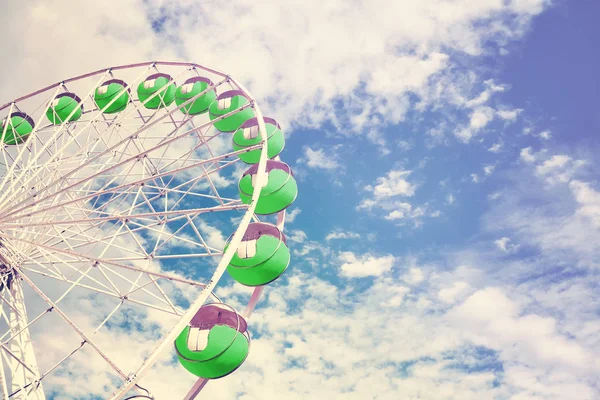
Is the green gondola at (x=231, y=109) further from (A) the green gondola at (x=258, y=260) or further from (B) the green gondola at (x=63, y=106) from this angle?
(B) the green gondola at (x=63, y=106)

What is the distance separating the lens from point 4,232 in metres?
10.1

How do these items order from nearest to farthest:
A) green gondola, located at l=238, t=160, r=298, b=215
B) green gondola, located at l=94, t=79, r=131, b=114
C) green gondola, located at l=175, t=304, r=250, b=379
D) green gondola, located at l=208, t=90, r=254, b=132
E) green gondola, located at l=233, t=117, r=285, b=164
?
1. green gondola, located at l=175, t=304, r=250, b=379
2. green gondola, located at l=238, t=160, r=298, b=215
3. green gondola, located at l=233, t=117, r=285, b=164
4. green gondola, located at l=208, t=90, r=254, b=132
5. green gondola, located at l=94, t=79, r=131, b=114

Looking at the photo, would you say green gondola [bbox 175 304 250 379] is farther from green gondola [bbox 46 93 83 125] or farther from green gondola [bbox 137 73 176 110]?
green gondola [bbox 46 93 83 125]

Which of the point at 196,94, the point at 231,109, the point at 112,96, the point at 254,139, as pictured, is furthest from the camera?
the point at 112,96

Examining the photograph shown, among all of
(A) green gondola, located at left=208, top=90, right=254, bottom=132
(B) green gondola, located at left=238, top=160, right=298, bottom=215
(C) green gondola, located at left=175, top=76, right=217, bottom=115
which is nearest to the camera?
(B) green gondola, located at left=238, top=160, right=298, bottom=215

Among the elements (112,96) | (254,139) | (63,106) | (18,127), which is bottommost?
(18,127)

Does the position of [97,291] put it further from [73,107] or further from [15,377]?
[73,107]

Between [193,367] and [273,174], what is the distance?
5.04 metres

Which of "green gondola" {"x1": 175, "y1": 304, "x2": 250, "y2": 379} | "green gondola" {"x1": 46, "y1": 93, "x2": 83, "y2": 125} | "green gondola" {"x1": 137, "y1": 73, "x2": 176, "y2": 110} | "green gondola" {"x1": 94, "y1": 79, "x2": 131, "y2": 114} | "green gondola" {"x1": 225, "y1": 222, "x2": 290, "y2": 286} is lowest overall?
"green gondola" {"x1": 175, "y1": 304, "x2": 250, "y2": 379}

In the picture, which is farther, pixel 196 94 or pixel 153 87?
pixel 153 87

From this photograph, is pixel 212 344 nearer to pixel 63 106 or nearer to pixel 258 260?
pixel 258 260

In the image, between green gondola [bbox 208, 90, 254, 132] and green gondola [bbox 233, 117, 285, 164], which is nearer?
green gondola [bbox 233, 117, 285, 164]

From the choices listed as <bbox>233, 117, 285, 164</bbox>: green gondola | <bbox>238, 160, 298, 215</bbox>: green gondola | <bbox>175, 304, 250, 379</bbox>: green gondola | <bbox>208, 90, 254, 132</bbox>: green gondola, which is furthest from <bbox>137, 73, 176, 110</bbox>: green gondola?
<bbox>175, 304, 250, 379</bbox>: green gondola

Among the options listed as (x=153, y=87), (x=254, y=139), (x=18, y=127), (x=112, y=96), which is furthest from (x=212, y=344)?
(x=18, y=127)
